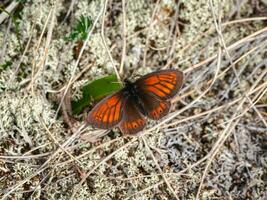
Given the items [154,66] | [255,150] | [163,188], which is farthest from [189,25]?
[163,188]

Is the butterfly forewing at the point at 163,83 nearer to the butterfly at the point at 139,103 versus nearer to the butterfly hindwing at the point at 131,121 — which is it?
the butterfly at the point at 139,103

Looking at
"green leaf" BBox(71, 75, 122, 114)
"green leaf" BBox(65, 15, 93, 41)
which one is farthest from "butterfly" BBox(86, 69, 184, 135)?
"green leaf" BBox(65, 15, 93, 41)

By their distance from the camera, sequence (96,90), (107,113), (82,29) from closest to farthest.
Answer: (107,113) < (96,90) < (82,29)

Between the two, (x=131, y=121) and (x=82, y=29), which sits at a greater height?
(x=82, y=29)

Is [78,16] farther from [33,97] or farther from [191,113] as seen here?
[191,113]

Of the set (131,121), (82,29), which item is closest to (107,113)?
(131,121)

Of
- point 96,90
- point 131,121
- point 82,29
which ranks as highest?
point 82,29

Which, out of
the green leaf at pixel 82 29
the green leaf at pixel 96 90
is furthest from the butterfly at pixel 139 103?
the green leaf at pixel 82 29

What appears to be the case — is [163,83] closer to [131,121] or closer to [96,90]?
[131,121]

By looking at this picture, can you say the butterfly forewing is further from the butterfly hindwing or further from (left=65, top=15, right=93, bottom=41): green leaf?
(left=65, top=15, right=93, bottom=41): green leaf
